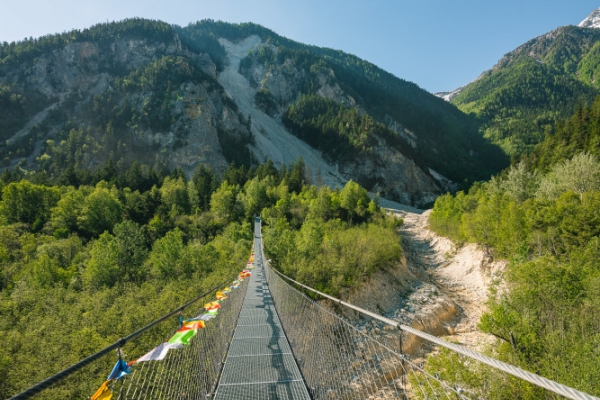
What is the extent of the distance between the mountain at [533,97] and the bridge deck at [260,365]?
113m

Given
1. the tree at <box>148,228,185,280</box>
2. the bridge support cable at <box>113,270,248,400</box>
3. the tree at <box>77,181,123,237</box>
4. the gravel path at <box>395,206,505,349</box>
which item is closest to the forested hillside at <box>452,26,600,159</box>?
the gravel path at <box>395,206,505,349</box>

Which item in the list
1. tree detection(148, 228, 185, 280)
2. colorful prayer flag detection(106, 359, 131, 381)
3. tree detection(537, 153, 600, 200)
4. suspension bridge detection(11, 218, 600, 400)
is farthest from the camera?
tree detection(537, 153, 600, 200)

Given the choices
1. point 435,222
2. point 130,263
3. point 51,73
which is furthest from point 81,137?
point 435,222

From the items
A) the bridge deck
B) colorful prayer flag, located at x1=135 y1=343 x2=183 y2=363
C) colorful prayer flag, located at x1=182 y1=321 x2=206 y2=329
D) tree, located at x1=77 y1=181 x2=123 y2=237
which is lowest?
the bridge deck

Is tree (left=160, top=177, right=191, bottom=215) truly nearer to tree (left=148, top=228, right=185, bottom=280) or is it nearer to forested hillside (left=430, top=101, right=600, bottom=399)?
tree (left=148, top=228, right=185, bottom=280)

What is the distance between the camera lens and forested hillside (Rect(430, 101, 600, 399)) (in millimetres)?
11133

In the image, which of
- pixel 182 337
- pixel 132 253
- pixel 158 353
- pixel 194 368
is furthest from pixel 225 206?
pixel 158 353

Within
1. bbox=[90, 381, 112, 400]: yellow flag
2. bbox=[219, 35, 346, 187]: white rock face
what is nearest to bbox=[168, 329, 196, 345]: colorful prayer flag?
bbox=[90, 381, 112, 400]: yellow flag

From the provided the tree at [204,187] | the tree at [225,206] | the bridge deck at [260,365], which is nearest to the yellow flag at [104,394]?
the bridge deck at [260,365]

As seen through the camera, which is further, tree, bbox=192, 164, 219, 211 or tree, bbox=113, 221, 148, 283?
tree, bbox=192, 164, 219, 211

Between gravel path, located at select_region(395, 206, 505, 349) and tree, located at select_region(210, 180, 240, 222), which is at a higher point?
tree, located at select_region(210, 180, 240, 222)

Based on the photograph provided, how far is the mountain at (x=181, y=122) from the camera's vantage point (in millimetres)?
72000

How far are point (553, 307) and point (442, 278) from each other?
1332 cm

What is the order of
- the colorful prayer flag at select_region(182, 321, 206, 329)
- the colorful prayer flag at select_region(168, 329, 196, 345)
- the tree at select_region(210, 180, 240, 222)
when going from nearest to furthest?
the colorful prayer flag at select_region(168, 329, 196, 345), the colorful prayer flag at select_region(182, 321, 206, 329), the tree at select_region(210, 180, 240, 222)
